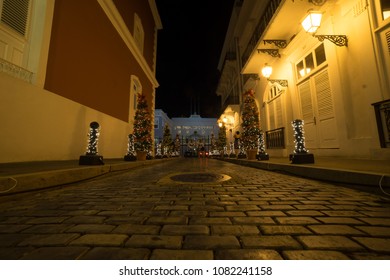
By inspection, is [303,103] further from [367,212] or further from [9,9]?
[9,9]

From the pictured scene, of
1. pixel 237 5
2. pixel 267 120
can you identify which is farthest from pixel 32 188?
pixel 237 5

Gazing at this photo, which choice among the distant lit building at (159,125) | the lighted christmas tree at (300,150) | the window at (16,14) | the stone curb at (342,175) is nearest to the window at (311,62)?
the lighted christmas tree at (300,150)

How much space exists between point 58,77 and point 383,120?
997 centimetres

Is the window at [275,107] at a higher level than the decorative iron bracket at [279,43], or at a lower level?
lower

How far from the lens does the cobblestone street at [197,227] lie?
118 centimetres

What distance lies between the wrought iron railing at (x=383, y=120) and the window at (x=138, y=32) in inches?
557

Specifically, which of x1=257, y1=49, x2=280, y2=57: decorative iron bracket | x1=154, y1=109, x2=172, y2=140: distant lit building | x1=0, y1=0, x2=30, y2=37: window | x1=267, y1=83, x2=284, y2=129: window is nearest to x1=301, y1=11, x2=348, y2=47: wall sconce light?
x1=257, y1=49, x2=280, y2=57: decorative iron bracket

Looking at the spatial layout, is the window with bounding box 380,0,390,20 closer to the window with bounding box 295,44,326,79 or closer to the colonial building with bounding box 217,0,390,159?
the colonial building with bounding box 217,0,390,159

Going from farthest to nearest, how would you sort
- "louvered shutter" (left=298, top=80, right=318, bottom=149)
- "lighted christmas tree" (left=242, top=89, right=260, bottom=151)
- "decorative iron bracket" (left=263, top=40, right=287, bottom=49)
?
"lighted christmas tree" (left=242, top=89, right=260, bottom=151)
"decorative iron bracket" (left=263, top=40, right=287, bottom=49)
"louvered shutter" (left=298, top=80, right=318, bottom=149)

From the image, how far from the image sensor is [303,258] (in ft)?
3.71

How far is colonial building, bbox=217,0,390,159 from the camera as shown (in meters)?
5.49

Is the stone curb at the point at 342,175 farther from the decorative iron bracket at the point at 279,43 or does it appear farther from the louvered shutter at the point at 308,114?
the decorative iron bracket at the point at 279,43

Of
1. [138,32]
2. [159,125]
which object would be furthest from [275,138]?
[159,125]

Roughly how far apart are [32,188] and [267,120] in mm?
12761
